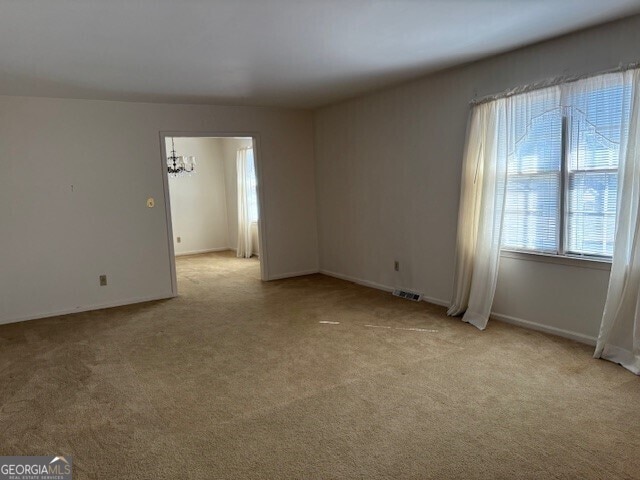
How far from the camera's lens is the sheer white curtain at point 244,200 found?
325 inches

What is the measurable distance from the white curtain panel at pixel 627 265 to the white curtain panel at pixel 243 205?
6.12 metres

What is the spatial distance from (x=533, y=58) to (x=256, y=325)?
345 cm

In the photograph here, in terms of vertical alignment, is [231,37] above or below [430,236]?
above

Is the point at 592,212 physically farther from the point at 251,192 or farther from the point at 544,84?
the point at 251,192

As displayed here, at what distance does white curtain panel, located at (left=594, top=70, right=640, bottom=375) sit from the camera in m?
3.14

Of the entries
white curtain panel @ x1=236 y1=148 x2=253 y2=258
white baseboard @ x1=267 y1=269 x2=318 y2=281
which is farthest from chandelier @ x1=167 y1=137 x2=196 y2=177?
white baseboard @ x1=267 y1=269 x2=318 y2=281

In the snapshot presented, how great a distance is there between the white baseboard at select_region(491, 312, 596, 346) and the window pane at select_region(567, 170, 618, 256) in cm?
68

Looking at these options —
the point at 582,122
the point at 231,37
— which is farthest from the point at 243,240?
the point at 582,122

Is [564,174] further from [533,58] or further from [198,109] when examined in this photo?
[198,109]

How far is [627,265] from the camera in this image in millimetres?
3215

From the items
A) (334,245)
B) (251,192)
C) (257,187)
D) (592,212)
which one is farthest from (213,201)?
(592,212)

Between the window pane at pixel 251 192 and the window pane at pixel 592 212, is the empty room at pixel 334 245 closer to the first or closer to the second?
the window pane at pixel 592 212

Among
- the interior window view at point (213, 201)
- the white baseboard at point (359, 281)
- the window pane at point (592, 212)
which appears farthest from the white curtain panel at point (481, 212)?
the interior window view at point (213, 201)

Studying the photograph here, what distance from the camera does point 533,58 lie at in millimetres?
3801
